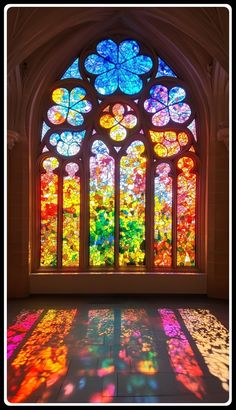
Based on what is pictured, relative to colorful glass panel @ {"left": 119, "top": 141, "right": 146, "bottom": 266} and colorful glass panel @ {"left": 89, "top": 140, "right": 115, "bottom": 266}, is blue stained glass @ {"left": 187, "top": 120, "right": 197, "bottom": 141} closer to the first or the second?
colorful glass panel @ {"left": 119, "top": 141, "right": 146, "bottom": 266}

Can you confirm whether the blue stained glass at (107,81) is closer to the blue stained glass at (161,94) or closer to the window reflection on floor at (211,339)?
the blue stained glass at (161,94)

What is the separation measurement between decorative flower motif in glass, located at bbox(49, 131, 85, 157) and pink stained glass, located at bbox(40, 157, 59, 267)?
0.51 meters

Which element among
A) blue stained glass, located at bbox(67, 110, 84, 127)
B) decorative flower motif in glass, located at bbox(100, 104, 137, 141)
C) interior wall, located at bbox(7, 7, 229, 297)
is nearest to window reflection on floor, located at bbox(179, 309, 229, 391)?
interior wall, located at bbox(7, 7, 229, 297)

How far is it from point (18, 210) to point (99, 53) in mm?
3356

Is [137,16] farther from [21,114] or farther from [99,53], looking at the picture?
[21,114]

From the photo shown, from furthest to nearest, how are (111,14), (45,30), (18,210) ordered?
1. (18,210)
2. (111,14)
3. (45,30)

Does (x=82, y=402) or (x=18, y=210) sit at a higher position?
(x=18, y=210)

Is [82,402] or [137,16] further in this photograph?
[137,16]

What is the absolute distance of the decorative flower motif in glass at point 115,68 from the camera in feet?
21.3

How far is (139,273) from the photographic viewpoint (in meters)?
6.08

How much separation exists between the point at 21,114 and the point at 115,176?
1986 mm

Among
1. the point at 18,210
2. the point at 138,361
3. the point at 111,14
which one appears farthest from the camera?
the point at 18,210

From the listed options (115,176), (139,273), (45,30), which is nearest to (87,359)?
(139,273)

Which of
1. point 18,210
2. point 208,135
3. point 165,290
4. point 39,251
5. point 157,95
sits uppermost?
point 157,95
